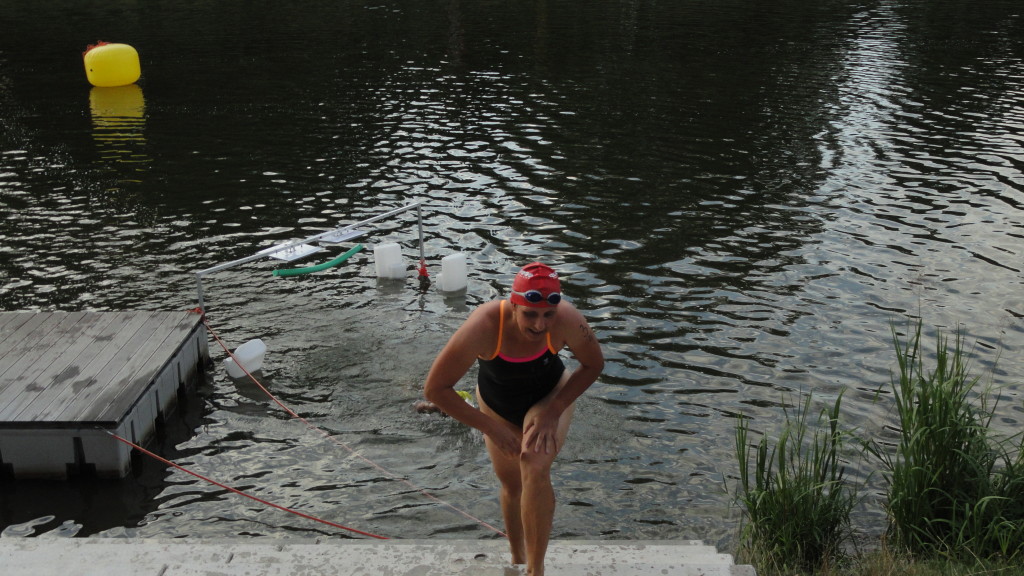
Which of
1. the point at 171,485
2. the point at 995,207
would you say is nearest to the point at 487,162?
the point at 995,207

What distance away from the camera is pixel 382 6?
39.7 m

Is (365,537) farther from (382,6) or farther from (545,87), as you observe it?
(382,6)

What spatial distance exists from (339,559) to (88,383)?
13.8 ft

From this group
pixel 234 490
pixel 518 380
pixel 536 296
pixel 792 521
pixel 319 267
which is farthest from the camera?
pixel 319 267

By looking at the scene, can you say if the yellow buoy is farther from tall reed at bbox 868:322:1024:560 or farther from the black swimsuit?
tall reed at bbox 868:322:1024:560

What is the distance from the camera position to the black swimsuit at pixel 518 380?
5.51 metres

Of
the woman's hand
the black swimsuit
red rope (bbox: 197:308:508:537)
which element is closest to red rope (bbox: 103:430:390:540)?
red rope (bbox: 197:308:508:537)

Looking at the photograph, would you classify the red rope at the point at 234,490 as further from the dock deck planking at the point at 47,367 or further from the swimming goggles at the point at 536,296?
the swimming goggles at the point at 536,296

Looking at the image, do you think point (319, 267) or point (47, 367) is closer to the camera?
point (47, 367)

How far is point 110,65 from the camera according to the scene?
966 inches

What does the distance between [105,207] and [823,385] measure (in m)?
12.0

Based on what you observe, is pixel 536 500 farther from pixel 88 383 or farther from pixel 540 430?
pixel 88 383

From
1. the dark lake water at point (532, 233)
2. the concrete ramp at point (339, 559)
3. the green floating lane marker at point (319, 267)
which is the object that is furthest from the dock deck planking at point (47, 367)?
the concrete ramp at point (339, 559)

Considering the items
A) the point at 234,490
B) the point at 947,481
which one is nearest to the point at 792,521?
the point at 947,481
